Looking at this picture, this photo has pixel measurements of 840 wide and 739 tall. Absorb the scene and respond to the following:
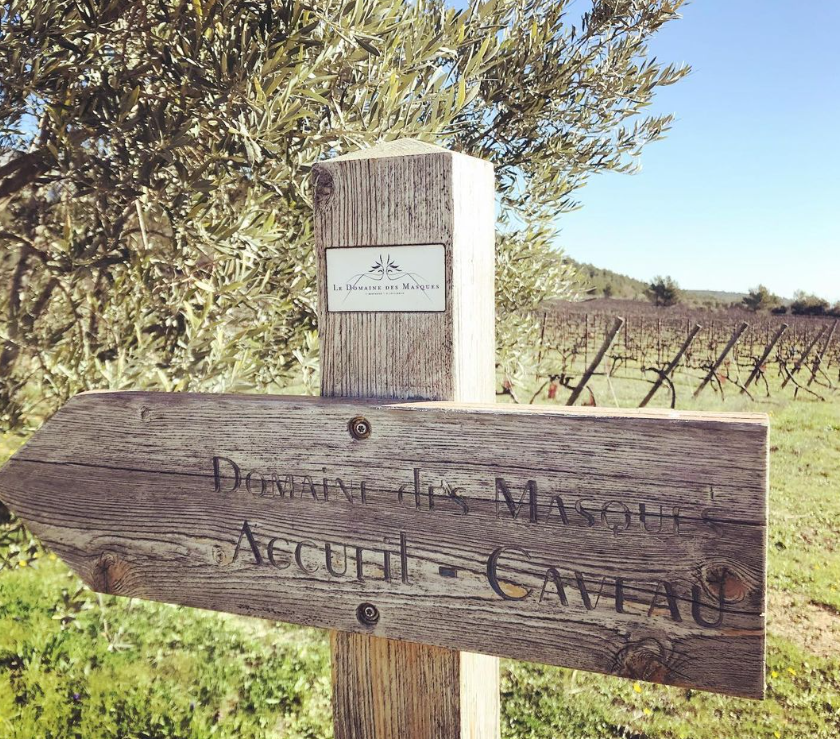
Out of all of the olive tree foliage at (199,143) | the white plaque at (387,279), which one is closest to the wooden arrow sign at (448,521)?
the white plaque at (387,279)

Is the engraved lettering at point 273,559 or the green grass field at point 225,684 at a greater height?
the engraved lettering at point 273,559

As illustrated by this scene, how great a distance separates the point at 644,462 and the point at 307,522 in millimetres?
714

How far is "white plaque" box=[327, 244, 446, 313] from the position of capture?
1429 mm

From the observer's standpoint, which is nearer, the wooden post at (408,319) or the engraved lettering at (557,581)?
the engraved lettering at (557,581)

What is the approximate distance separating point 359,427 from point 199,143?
198 cm

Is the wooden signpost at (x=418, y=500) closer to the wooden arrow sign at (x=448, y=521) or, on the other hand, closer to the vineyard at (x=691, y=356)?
the wooden arrow sign at (x=448, y=521)

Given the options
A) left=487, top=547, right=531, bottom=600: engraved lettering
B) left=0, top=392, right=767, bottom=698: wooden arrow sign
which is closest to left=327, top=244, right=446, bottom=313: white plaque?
left=0, top=392, right=767, bottom=698: wooden arrow sign

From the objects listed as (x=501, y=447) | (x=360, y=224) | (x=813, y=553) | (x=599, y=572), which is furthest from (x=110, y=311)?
(x=813, y=553)

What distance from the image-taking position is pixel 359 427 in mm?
1396

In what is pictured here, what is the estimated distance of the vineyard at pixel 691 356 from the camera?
1783 centimetres

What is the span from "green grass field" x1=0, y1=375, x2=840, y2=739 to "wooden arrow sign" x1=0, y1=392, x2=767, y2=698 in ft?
7.74

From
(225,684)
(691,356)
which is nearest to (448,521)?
(225,684)

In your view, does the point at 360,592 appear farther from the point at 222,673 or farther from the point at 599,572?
the point at 222,673

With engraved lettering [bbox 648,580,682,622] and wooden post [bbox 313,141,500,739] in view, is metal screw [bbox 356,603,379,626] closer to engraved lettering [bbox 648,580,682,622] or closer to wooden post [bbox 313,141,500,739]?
wooden post [bbox 313,141,500,739]
